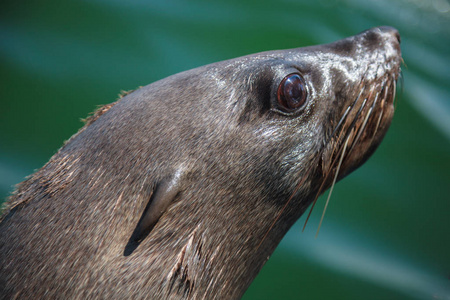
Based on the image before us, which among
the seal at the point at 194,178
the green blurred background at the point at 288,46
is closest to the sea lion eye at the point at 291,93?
the seal at the point at 194,178

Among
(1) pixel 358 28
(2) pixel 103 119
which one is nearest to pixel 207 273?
(2) pixel 103 119

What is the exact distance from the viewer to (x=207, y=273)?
218 cm

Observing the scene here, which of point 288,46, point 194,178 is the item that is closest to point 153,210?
point 194,178

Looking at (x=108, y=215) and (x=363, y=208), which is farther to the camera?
(x=363, y=208)

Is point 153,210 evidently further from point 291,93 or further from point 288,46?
point 288,46

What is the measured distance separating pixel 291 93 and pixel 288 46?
236 cm

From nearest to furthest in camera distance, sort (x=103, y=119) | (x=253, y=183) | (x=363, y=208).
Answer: (x=253, y=183), (x=103, y=119), (x=363, y=208)

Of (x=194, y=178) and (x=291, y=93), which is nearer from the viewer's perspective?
(x=194, y=178)

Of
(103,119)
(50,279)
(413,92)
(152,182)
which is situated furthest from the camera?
(413,92)

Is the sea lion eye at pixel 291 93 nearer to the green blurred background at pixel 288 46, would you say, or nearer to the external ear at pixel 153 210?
the external ear at pixel 153 210

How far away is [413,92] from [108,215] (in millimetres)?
3475

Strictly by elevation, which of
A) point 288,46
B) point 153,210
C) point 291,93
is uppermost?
point 288,46

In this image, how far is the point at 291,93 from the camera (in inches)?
88.3

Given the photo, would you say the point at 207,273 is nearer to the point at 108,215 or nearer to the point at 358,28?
the point at 108,215
